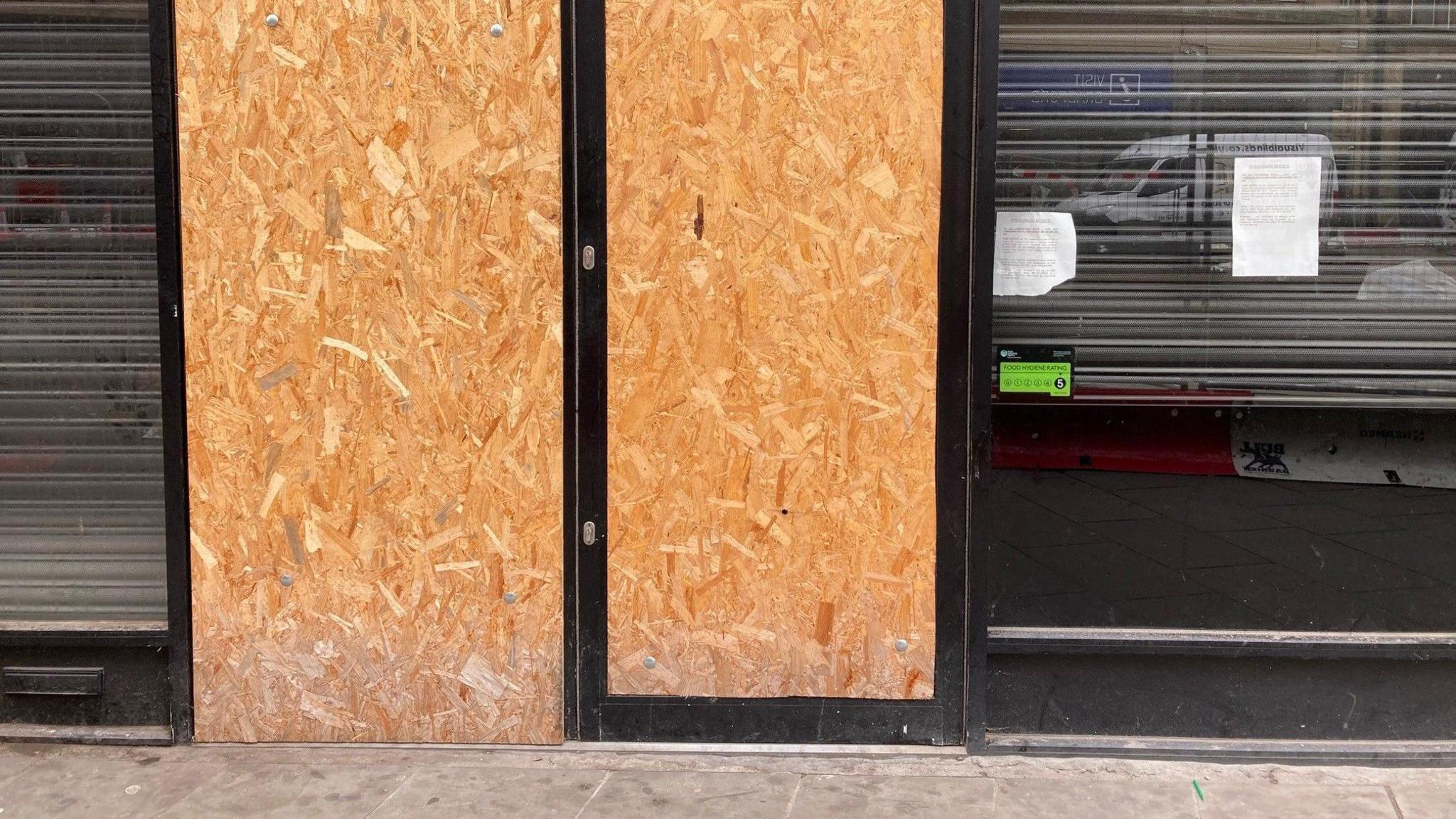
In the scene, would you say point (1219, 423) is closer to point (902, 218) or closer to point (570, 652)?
point (902, 218)

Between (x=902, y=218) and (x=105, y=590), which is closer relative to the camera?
(x=902, y=218)

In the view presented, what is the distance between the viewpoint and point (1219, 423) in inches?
166

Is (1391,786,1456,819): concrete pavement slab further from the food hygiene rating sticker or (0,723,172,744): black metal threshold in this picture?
(0,723,172,744): black metal threshold

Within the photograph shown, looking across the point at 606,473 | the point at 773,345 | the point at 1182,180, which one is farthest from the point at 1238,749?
the point at 606,473

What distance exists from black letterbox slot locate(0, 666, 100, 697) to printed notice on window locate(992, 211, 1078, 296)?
3.38m

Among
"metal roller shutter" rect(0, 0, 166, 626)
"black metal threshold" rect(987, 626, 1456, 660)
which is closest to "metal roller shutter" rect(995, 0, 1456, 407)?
"black metal threshold" rect(987, 626, 1456, 660)

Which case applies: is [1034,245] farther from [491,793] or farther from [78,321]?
[78,321]

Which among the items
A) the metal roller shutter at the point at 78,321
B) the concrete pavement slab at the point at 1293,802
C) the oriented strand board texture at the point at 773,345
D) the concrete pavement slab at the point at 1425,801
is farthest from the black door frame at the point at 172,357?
the concrete pavement slab at the point at 1425,801

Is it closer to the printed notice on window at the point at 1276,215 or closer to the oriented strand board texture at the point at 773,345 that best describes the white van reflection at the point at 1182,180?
the printed notice on window at the point at 1276,215

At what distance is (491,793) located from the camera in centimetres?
390

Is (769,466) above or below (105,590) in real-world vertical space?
above

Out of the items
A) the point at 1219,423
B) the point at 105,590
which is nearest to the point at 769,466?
the point at 1219,423

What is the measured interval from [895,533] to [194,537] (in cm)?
234

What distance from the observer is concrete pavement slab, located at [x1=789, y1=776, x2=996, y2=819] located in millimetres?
3754
